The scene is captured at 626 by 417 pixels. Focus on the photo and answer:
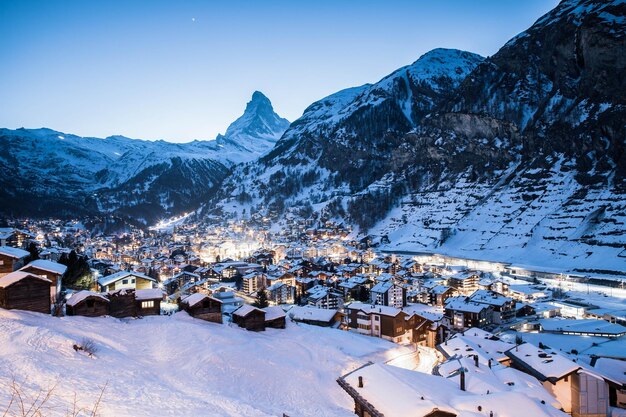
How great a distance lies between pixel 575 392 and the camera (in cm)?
2091

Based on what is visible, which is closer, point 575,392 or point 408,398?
point 408,398

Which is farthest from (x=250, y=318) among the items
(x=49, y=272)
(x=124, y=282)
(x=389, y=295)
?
(x=389, y=295)

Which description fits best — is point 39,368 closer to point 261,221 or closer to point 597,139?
point 597,139

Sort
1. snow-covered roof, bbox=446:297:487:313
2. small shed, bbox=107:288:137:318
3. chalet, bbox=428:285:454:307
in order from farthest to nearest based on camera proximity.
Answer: chalet, bbox=428:285:454:307 < snow-covered roof, bbox=446:297:487:313 < small shed, bbox=107:288:137:318

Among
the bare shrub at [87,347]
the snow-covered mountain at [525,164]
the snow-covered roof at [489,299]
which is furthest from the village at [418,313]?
the snow-covered mountain at [525,164]

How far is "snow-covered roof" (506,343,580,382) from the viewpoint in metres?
21.2

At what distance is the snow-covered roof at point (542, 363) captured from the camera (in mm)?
21156

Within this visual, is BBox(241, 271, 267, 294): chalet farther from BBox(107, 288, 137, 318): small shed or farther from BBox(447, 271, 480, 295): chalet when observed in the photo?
BBox(107, 288, 137, 318): small shed

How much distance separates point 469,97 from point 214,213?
123 meters

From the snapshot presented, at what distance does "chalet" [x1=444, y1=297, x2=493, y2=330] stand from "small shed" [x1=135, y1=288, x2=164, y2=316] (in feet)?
112

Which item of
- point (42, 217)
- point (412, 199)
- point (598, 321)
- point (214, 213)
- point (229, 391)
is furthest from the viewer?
point (214, 213)

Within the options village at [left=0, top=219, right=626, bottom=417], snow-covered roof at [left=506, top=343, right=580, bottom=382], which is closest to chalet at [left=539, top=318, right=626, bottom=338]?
village at [left=0, top=219, right=626, bottom=417]

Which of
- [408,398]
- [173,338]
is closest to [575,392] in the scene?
[408,398]

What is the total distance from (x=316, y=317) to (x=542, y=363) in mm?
22874
